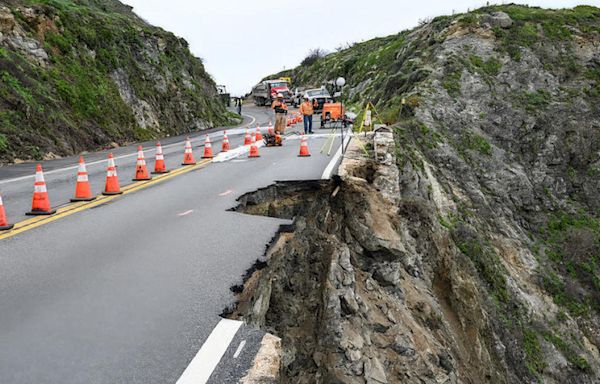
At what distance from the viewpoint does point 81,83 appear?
930 inches

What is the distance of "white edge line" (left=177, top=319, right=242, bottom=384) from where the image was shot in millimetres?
3568

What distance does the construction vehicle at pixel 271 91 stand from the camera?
59.8m

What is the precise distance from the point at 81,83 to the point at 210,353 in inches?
890

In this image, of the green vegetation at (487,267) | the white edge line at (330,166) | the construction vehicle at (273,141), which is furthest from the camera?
the construction vehicle at (273,141)

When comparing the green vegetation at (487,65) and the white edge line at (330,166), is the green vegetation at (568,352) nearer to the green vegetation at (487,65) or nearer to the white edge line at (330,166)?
the white edge line at (330,166)

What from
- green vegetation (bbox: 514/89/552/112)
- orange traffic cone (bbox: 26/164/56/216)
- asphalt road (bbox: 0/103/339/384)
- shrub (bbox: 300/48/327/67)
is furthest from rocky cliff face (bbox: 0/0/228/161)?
shrub (bbox: 300/48/327/67)

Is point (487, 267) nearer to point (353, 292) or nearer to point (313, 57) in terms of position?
point (353, 292)

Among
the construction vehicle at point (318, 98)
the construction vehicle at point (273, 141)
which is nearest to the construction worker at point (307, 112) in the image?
the construction vehicle at point (273, 141)

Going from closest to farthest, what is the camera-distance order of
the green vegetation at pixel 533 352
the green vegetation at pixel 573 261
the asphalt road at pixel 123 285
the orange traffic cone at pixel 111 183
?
the asphalt road at pixel 123 285
the orange traffic cone at pixel 111 183
the green vegetation at pixel 533 352
the green vegetation at pixel 573 261

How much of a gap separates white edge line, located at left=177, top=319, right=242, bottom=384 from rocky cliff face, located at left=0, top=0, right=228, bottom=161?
1467 centimetres

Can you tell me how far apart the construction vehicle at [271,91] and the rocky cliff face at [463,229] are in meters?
20.1

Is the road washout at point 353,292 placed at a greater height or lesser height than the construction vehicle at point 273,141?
lesser

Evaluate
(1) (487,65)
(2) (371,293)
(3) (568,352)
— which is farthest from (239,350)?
(1) (487,65)

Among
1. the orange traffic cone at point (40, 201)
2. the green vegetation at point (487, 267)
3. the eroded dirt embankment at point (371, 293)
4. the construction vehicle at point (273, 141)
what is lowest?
the green vegetation at point (487, 267)
